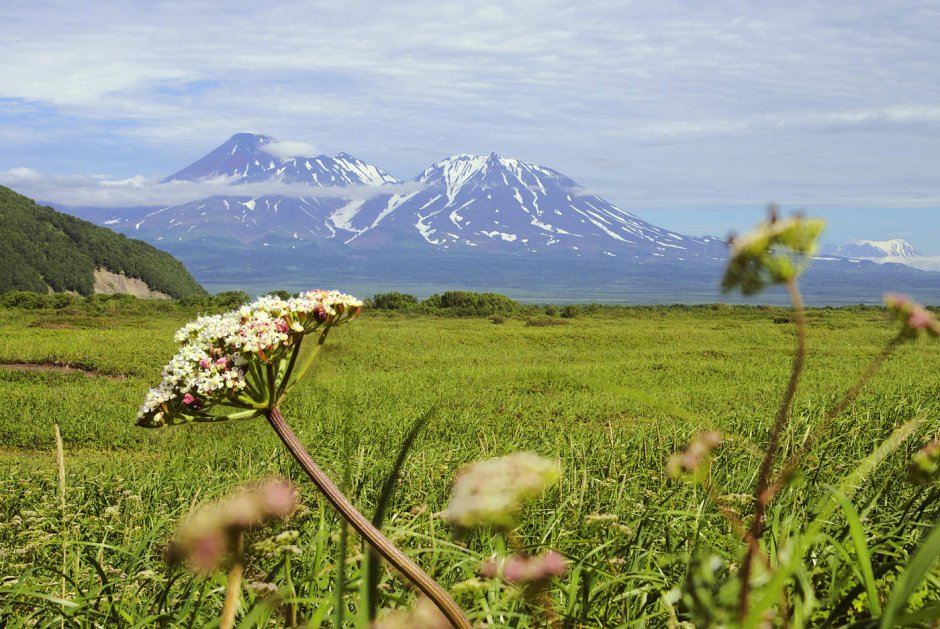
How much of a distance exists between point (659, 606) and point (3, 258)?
349 feet

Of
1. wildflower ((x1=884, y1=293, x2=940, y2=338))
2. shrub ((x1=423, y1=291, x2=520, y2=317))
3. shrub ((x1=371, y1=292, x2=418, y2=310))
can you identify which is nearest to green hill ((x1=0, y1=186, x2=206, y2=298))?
shrub ((x1=371, y1=292, x2=418, y2=310))

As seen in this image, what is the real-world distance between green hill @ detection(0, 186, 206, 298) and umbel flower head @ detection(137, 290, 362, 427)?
9927 centimetres

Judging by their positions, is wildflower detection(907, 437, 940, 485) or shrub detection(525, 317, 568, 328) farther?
shrub detection(525, 317, 568, 328)

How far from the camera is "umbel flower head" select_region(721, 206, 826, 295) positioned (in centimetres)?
75

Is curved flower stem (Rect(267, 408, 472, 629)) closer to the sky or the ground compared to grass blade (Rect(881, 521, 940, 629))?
closer to the ground

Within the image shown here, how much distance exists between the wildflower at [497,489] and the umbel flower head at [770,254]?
26 centimetres

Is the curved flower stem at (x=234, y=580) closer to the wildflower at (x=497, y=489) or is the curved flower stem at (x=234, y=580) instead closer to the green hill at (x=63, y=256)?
the wildflower at (x=497, y=489)

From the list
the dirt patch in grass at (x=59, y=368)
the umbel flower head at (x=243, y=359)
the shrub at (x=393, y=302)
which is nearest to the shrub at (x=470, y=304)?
the shrub at (x=393, y=302)

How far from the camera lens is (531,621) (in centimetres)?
198

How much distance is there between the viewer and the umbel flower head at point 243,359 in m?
1.70

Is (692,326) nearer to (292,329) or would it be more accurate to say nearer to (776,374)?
(776,374)

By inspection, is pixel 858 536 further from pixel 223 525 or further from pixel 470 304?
pixel 470 304

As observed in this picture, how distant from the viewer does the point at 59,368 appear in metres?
17.4

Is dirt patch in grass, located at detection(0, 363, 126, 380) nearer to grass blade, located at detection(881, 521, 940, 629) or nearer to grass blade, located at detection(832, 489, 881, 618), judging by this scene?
grass blade, located at detection(832, 489, 881, 618)
